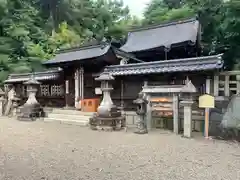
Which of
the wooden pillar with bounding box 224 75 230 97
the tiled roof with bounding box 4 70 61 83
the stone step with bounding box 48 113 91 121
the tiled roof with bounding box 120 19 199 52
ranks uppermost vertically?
the tiled roof with bounding box 120 19 199 52

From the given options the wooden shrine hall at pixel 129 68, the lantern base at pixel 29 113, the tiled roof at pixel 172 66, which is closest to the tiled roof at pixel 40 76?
the wooden shrine hall at pixel 129 68

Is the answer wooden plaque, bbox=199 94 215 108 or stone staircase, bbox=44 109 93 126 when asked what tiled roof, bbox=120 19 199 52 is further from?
wooden plaque, bbox=199 94 215 108

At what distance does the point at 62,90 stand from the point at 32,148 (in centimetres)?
721

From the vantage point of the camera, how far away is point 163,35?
14805 mm

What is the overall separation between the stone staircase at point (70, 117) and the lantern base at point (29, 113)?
65 cm

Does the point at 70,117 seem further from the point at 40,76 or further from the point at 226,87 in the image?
the point at 226,87

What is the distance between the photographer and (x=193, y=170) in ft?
13.4

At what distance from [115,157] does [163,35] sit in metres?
11.4

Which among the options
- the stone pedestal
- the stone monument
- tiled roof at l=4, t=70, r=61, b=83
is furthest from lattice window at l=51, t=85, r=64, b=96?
the stone pedestal

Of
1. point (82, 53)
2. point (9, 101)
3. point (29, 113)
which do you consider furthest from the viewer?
point (9, 101)

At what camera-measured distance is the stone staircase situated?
9742 mm

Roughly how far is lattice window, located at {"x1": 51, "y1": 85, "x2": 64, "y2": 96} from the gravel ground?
5531 mm

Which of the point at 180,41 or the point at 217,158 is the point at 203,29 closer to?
the point at 180,41

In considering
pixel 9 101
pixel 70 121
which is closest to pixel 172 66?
pixel 70 121
